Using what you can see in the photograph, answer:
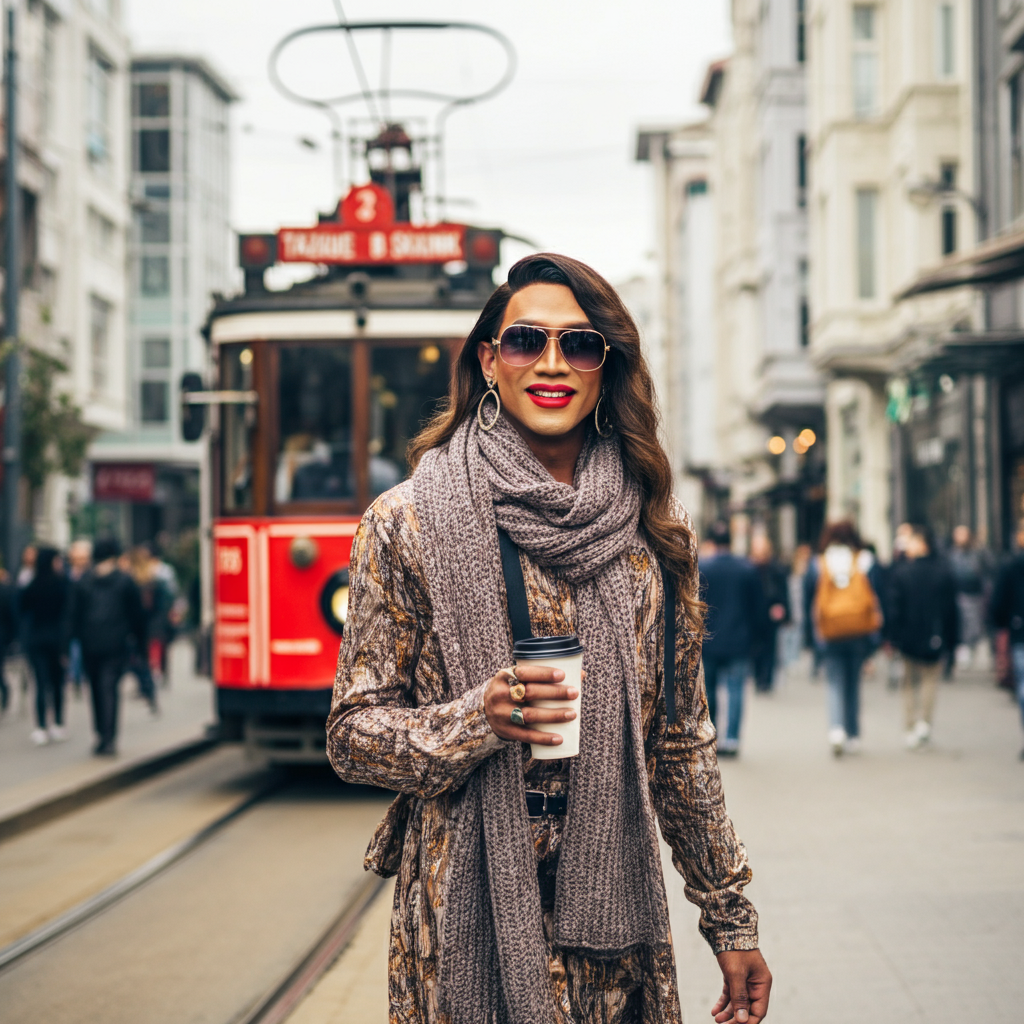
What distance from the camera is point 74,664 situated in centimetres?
1652

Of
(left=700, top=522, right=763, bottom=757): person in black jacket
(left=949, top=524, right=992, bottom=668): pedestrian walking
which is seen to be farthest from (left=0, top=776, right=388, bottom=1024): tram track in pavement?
(left=949, top=524, right=992, bottom=668): pedestrian walking


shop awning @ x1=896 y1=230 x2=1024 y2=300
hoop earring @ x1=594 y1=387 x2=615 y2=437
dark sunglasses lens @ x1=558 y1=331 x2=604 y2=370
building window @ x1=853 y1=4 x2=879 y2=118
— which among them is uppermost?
building window @ x1=853 y1=4 x2=879 y2=118

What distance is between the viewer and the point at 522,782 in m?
2.06

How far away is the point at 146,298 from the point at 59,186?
18.1 meters

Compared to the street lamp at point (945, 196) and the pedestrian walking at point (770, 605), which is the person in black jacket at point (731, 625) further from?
the street lamp at point (945, 196)

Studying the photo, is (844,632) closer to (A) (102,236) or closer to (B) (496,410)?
(B) (496,410)

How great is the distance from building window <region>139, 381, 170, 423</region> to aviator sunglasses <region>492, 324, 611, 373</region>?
4646cm

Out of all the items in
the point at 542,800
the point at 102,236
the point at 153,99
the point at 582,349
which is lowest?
the point at 542,800

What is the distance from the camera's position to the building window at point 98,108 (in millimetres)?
33344

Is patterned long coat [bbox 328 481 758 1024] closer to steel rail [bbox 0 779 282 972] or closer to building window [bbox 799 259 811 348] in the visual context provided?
steel rail [bbox 0 779 282 972]

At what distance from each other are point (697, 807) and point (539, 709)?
51 centimetres

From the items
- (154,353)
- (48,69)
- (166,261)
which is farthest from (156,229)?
(48,69)

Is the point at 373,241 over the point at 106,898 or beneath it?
over

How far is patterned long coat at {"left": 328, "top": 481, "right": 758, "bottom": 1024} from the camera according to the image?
205 centimetres
